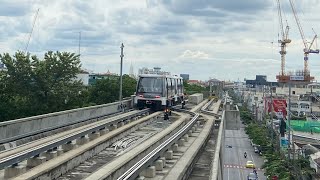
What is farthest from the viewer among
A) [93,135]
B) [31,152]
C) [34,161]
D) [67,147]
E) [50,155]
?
[93,135]

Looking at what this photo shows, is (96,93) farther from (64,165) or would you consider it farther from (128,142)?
(64,165)

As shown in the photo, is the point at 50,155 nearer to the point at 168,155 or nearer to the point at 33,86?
the point at 168,155

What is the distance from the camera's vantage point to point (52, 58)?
3644 cm

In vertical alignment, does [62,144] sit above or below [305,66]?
below

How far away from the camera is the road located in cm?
6147

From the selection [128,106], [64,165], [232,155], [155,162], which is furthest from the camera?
[232,155]

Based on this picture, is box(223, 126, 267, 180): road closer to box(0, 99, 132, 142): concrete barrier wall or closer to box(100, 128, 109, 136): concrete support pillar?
box(0, 99, 132, 142): concrete barrier wall

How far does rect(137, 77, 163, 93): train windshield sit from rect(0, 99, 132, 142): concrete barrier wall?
484cm

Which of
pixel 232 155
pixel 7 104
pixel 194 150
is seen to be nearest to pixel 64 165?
pixel 194 150

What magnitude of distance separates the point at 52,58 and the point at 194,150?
2302 cm

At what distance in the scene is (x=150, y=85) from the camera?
107 ft

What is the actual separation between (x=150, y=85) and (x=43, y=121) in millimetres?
14284

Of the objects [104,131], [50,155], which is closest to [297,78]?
[104,131]

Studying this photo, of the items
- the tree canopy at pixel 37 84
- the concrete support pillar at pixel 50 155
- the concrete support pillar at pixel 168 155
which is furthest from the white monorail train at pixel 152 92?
the concrete support pillar at pixel 50 155
